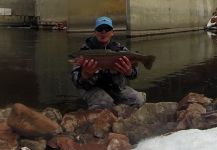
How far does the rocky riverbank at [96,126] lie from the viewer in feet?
21.6

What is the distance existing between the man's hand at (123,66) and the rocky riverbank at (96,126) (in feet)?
2.27

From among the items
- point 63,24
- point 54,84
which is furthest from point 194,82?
point 63,24

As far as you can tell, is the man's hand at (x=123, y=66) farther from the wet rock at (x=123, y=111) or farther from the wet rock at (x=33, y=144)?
the wet rock at (x=33, y=144)

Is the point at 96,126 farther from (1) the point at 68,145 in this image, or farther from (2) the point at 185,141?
(2) the point at 185,141

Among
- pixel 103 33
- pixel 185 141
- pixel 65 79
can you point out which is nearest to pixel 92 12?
pixel 65 79

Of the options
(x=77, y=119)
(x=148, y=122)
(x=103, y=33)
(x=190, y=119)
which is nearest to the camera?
(x=190, y=119)

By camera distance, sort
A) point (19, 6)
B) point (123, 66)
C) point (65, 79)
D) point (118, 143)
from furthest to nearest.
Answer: point (19, 6) → point (65, 79) → point (123, 66) → point (118, 143)

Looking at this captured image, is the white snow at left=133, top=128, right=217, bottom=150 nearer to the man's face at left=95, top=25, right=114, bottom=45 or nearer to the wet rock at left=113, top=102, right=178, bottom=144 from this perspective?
the wet rock at left=113, top=102, right=178, bottom=144

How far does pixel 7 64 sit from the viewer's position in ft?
59.2

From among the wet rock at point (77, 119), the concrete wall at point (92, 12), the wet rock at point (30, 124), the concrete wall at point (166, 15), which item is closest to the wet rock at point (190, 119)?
the wet rock at point (77, 119)

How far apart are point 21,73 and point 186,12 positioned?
3285 cm

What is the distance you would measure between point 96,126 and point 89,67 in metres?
1.03

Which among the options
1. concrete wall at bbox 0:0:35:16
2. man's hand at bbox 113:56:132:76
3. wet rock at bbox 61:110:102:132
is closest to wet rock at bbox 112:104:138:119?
wet rock at bbox 61:110:102:132

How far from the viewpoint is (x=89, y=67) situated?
7.67 meters
